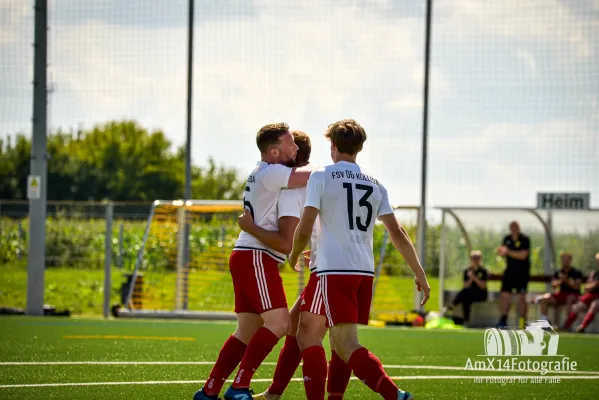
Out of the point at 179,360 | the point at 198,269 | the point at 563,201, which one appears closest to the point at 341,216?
the point at 179,360

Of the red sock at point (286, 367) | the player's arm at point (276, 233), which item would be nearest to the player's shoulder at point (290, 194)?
the player's arm at point (276, 233)

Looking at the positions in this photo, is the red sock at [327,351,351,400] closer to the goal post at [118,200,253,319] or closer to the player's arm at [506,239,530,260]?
the player's arm at [506,239,530,260]

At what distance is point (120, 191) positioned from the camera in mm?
35562

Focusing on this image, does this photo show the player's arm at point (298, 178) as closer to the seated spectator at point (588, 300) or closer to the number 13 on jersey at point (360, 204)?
the number 13 on jersey at point (360, 204)

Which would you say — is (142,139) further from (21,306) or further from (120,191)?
(21,306)

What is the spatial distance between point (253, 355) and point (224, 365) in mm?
264

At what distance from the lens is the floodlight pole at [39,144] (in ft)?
60.0

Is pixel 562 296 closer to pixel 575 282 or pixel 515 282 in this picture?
pixel 575 282

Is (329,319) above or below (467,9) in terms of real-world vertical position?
below

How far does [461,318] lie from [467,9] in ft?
19.2

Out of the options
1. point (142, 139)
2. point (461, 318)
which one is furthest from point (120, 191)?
point (461, 318)

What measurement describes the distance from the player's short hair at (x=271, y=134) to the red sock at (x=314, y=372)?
147 cm

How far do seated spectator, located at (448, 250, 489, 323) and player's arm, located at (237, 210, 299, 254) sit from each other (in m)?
11.7

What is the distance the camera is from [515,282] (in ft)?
58.9
